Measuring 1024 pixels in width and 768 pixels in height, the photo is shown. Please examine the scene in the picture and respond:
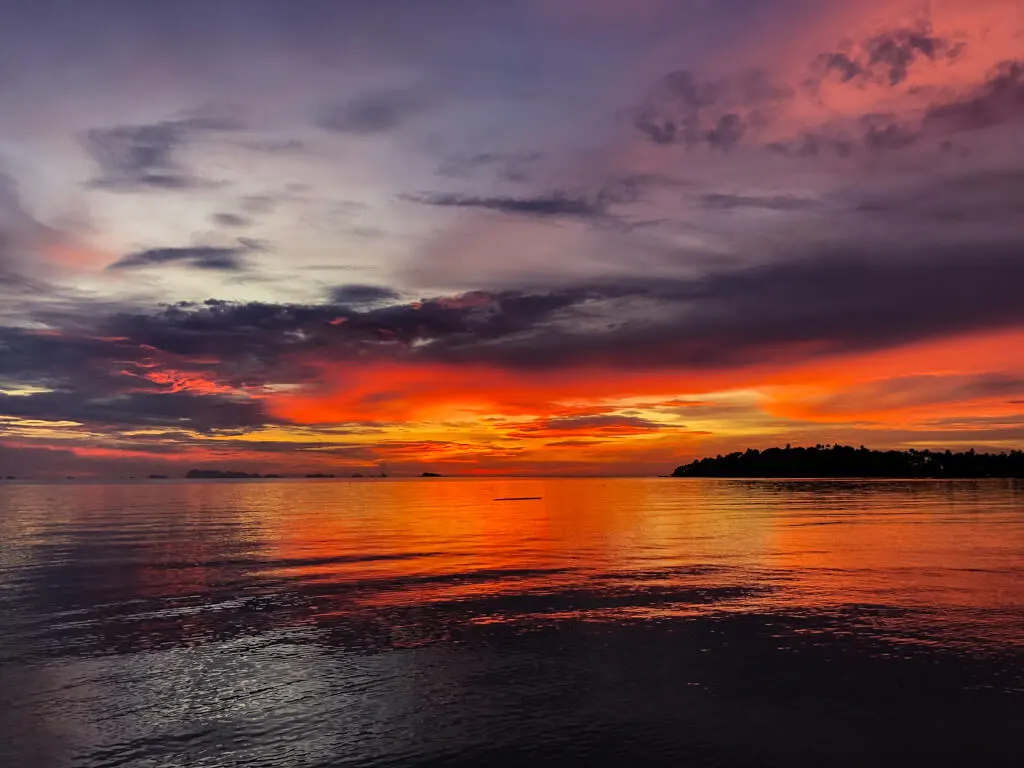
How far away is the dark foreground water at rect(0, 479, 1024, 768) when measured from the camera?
15172mm

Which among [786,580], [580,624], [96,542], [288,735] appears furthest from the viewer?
[96,542]

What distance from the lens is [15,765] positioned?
46.4ft

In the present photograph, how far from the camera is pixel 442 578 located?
3659 centimetres

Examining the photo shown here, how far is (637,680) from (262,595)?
19.0 meters

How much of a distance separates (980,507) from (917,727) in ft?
301

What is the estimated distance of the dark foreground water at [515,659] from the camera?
49.8 ft

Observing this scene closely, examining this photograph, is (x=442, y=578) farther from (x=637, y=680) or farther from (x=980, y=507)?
(x=980, y=507)

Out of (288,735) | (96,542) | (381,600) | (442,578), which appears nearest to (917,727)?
(288,735)

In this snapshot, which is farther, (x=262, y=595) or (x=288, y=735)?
(x=262, y=595)

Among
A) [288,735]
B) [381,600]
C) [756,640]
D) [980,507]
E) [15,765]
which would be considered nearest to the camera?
[15,765]

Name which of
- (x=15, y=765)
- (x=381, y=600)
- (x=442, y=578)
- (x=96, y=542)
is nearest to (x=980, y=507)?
(x=442, y=578)

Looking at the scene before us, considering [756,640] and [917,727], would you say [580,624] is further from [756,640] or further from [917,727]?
[917,727]

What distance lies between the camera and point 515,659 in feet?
70.4

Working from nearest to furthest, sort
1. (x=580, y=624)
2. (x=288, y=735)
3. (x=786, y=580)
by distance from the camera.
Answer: (x=288, y=735) → (x=580, y=624) → (x=786, y=580)
